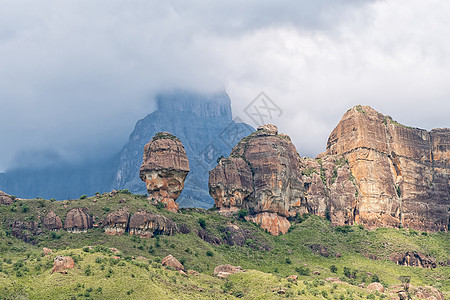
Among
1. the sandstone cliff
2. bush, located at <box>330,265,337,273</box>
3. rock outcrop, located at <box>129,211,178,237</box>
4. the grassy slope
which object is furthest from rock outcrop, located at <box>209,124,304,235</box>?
rock outcrop, located at <box>129,211,178,237</box>

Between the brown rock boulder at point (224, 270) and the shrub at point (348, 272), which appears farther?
the shrub at point (348, 272)

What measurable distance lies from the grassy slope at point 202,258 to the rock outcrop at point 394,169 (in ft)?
23.7

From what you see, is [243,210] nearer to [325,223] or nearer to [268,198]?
[268,198]

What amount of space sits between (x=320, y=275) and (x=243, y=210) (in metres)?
37.9

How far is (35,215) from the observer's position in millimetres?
128000

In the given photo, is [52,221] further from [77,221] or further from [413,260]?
[413,260]

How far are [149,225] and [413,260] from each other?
Result: 2963 inches

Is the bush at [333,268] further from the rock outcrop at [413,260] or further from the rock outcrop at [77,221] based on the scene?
the rock outcrop at [77,221]

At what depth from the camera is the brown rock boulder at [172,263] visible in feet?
367

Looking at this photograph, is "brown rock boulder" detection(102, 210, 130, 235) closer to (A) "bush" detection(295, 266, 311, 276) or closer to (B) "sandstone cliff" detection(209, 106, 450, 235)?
(A) "bush" detection(295, 266, 311, 276)

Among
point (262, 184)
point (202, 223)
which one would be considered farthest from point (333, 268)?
point (262, 184)

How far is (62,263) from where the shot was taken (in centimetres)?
9588

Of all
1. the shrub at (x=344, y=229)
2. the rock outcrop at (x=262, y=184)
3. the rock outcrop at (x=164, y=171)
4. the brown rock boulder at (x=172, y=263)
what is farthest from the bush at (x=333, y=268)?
the brown rock boulder at (x=172, y=263)

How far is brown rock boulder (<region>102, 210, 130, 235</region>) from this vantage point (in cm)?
12838
